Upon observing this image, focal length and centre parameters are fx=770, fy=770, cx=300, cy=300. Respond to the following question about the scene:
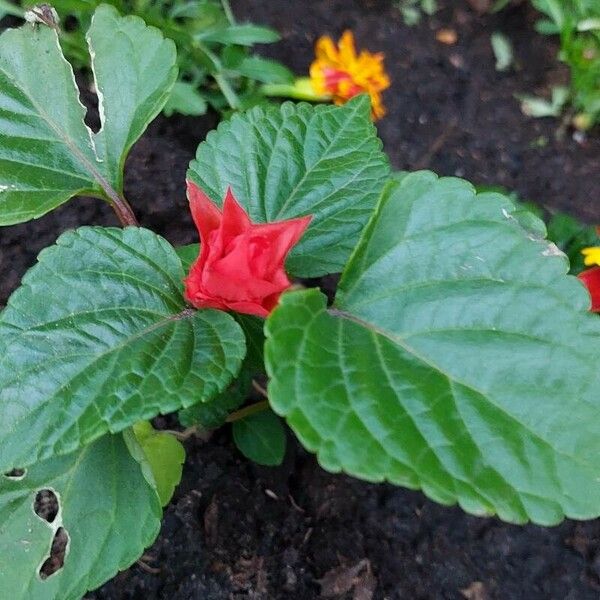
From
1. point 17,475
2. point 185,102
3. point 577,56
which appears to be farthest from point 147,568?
point 577,56

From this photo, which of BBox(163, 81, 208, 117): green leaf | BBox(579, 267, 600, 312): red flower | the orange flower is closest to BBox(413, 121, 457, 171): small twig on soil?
the orange flower

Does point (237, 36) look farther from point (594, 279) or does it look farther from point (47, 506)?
point (47, 506)

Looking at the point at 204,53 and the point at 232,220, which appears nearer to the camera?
the point at 232,220

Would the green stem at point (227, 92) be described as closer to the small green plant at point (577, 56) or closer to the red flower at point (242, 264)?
the small green plant at point (577, 56)

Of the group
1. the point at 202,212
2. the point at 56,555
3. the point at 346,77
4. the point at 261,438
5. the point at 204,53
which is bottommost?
the point at 261,438

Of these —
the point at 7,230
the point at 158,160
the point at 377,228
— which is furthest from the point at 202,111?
the point at 377,228

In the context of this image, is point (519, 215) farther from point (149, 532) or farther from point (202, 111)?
point (202, 111)

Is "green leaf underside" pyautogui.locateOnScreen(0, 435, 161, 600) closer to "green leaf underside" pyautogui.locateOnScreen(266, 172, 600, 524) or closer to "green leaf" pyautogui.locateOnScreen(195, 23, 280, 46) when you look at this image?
"green leaf underside" pyautogui.locateOnScreen(266, 172, 600, 524)
